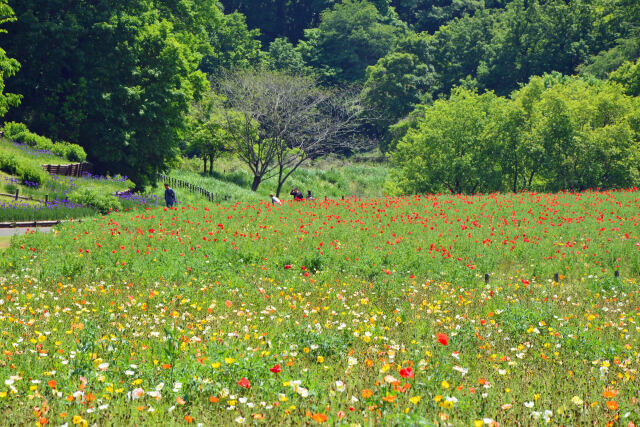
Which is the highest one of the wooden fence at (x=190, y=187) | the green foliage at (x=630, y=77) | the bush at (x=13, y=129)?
the green foliage at (x=630, y=77)

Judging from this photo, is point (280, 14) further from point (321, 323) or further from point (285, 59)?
point (321, 323)

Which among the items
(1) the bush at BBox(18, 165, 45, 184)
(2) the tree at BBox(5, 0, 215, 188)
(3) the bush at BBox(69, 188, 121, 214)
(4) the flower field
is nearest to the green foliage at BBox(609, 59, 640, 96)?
(4) the flower field

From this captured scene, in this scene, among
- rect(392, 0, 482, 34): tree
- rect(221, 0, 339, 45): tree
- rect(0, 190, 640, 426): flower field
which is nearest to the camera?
rect(0, 190, 640, 426): flower field

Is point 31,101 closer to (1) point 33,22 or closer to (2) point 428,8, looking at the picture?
(1) point 33,22

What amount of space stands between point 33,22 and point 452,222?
24.9 metres

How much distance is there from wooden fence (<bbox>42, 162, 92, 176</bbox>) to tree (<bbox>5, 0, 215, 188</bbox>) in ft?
5.07

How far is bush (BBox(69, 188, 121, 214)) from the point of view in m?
21.0

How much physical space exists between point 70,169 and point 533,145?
2802 cm

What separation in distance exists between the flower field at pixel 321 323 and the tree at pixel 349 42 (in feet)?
205

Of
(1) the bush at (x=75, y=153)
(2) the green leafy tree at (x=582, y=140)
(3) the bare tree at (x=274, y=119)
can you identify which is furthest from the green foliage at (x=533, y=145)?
(1) the bush at (x=75, y=153)

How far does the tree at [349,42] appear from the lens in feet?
245

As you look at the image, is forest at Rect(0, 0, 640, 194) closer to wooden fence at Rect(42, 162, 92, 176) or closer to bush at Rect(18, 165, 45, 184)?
wooden fence at Rect(42, 162, 92, 176)

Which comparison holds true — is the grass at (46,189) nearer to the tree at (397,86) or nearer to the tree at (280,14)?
the tree at (397,86)

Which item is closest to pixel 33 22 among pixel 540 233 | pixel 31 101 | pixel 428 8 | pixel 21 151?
pixel 31 101
